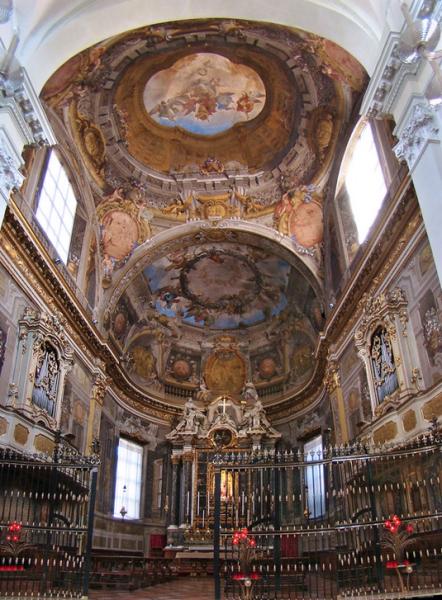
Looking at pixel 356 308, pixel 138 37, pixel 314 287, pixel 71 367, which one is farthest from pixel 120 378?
pixel 138 37

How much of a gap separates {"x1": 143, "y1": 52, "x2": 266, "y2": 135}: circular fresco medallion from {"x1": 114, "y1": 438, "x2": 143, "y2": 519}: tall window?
12.3 m

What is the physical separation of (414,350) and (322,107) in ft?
28.1

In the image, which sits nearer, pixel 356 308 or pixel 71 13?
pixel 71 13

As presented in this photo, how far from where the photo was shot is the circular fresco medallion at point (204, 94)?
54.1ft

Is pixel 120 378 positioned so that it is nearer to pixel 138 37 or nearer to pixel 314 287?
pixel 314 287

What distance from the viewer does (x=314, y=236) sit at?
18.6m

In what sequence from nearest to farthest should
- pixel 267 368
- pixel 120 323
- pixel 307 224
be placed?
1. pixel 307 224
2. pixel 120 323
3. pixel 267 368

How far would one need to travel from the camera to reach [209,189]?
19.3 meters

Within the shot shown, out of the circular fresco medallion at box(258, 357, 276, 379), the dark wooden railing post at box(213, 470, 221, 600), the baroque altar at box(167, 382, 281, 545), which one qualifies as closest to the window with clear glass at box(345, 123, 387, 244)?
the dark wooden railing post at box(213, 470, 221, 600)

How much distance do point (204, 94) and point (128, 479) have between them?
1457 cm

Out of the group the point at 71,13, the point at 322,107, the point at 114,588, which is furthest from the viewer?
the point at 322,107

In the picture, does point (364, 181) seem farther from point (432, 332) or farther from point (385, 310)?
point (432, 332)

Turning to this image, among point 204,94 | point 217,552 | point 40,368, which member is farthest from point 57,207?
point 217,552

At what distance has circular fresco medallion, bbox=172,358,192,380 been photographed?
962 inches
